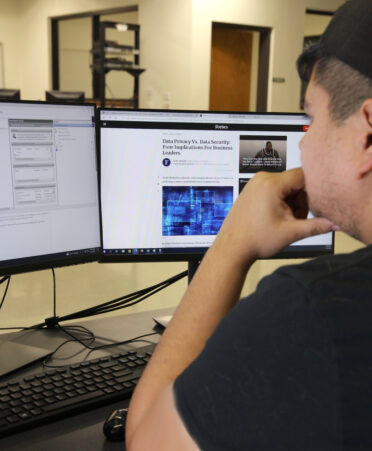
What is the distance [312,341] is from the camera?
1.51ft

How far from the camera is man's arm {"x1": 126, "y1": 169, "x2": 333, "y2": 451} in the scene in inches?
25.7

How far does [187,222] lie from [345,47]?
30.4 inches

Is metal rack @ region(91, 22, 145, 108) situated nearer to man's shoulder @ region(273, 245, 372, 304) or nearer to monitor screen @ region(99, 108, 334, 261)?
monitor screen @ region(99, 108, 334, 261)

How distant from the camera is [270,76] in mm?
7180

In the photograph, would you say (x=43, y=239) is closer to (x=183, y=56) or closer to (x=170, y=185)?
(x=170, y=185)

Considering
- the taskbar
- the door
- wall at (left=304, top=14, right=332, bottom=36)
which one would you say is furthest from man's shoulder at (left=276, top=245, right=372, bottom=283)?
wall at (left=304, top=14, right=332, bottom=36)

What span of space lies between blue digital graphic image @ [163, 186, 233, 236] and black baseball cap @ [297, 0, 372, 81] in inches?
27.4

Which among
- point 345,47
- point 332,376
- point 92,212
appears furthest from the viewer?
point 92,212

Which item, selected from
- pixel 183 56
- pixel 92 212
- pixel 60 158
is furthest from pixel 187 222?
pixel 183 56

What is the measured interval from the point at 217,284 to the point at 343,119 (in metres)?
0.26

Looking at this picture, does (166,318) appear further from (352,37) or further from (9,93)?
(9,93)

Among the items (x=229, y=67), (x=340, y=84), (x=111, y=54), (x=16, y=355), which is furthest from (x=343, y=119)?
(x=229, y=67)

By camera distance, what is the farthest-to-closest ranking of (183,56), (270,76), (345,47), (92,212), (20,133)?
(270,76) < (183,56) < (92,212) < (20,133) < (345,47)

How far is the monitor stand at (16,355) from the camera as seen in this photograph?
1.08 metres
